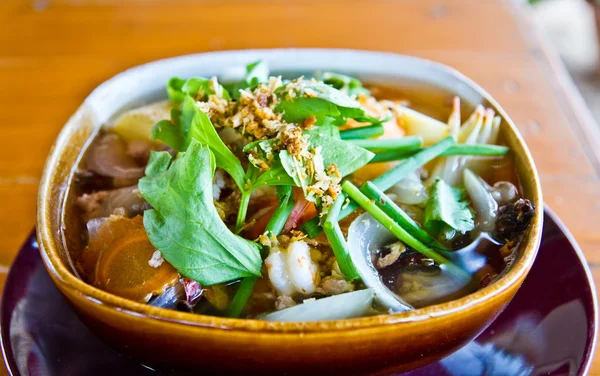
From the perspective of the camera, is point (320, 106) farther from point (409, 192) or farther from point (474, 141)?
point (474, 141)

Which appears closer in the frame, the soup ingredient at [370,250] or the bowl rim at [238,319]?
the bowl rim at [238,319]

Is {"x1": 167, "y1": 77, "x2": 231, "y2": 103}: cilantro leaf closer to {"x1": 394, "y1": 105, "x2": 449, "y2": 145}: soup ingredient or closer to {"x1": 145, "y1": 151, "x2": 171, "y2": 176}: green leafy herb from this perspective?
{"x1": 145, "y1": 151, "x2": 171, "y2": 176}: green leafy herb

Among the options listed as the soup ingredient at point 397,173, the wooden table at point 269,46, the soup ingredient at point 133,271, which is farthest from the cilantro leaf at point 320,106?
the wooden table at point 269,46

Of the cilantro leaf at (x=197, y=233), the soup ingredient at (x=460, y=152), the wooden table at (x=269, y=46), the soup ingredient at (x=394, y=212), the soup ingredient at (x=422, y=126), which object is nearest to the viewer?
the cilantro leaf at (x=197, y=233)

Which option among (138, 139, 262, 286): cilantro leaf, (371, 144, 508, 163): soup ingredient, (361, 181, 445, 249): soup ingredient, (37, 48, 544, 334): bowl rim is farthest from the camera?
(371, 144, 508, 163): soup ingredient

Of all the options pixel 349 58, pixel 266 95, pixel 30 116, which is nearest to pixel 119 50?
pixel 30 116

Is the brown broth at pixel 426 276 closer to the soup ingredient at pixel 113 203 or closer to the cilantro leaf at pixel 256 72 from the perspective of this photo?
the soup ingredient at pixel 113 203

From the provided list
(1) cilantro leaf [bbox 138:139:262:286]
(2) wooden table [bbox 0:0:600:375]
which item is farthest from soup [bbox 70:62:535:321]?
(2) wooden table [bbox 0:0:600:375]
